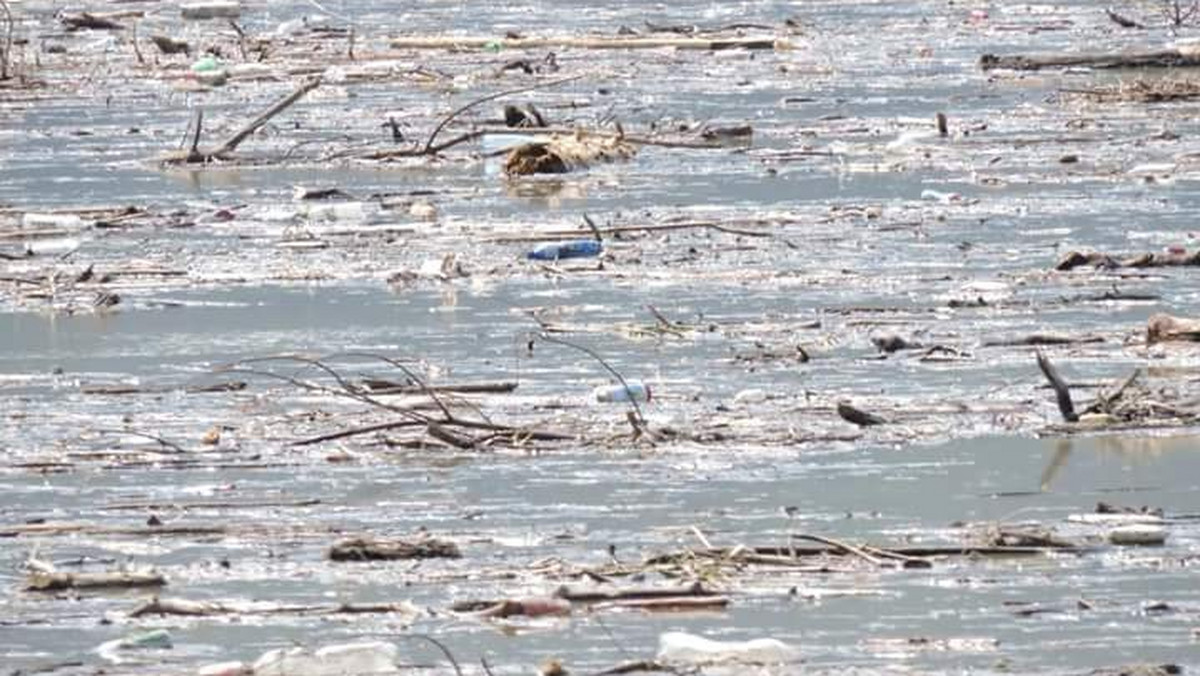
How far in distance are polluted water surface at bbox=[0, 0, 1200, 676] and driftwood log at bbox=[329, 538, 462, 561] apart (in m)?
0.01

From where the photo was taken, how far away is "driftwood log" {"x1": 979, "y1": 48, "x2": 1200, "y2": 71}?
21.0 metres

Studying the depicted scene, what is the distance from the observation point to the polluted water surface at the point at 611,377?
7922mm

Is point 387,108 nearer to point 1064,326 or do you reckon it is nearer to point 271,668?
point 1064,326

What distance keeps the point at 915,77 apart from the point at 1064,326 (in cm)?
Answer: 997

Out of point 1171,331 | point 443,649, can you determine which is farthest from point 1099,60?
point 443,649

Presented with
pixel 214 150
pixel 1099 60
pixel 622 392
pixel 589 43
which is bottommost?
pixel 589 43

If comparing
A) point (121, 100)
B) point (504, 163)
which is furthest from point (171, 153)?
point (121, 100)

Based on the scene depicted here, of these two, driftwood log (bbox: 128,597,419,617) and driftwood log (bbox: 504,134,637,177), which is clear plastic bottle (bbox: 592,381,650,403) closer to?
driftwood log (bbox: 128,597,419,617)

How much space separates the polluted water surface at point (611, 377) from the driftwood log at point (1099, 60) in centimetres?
4

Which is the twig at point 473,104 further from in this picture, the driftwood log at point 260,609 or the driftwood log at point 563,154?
the driftwood log at point 260,609

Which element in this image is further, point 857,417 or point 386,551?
point 857,417

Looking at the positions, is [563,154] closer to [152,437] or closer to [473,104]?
[473,104]

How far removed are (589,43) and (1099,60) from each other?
4495 mm

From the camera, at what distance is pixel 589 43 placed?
2477 centimetres
